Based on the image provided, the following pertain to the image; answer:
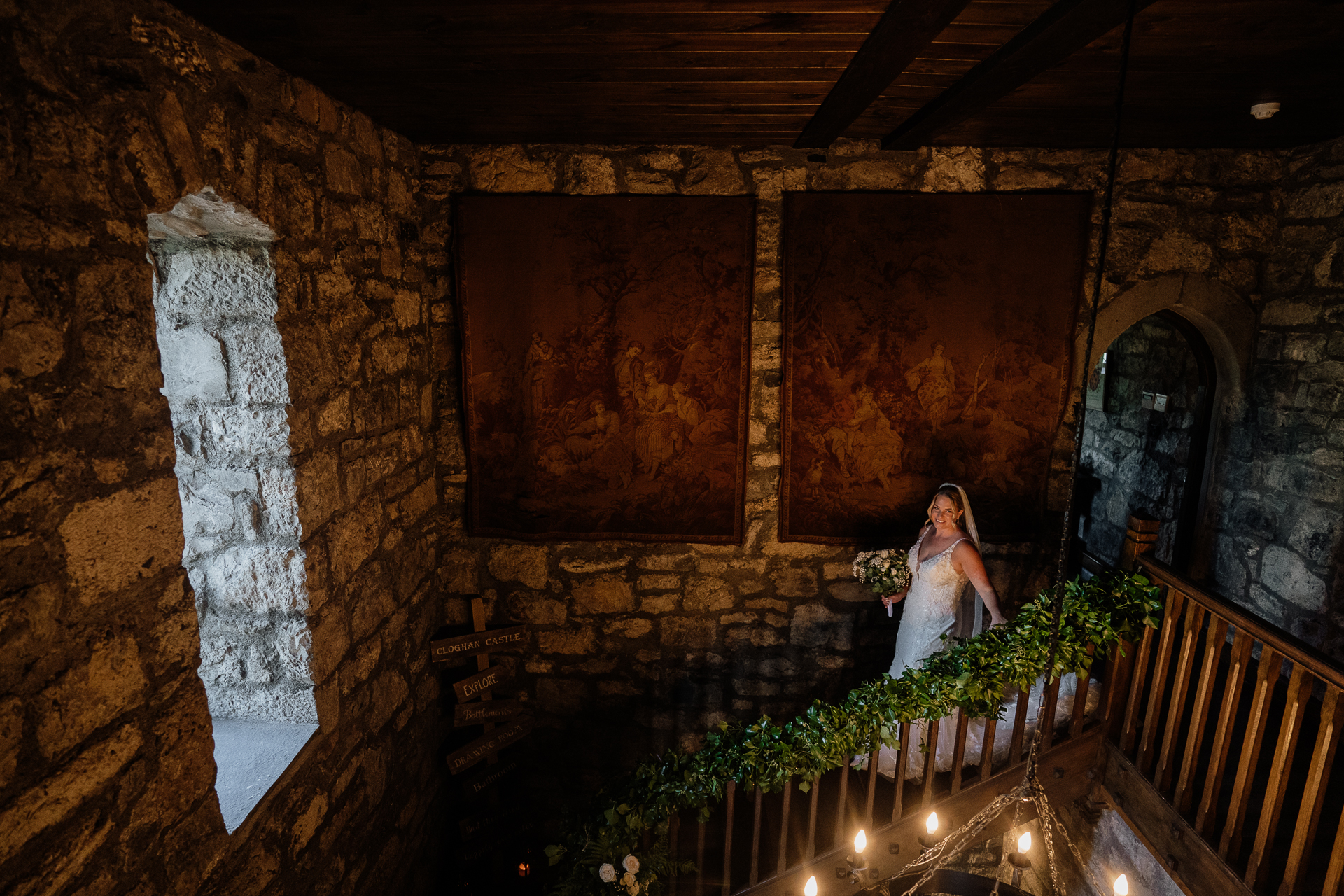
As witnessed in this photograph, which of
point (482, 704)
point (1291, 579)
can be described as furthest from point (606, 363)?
point (1291, 579)

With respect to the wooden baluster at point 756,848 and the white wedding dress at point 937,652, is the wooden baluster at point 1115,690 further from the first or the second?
the wooden baluster at point 756,848

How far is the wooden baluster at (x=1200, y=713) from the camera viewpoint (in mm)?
2789

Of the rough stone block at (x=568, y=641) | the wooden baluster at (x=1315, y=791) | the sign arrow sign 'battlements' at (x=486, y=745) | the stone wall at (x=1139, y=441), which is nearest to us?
the wooden baluster at (x=1315, y=791)

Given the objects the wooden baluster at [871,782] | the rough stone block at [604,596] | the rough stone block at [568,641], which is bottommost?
the wooden baluster at [871,782]

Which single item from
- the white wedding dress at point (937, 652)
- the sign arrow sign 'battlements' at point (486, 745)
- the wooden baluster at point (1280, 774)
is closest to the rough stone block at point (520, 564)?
the sign arrow sign 'battlements' at point (486, 745)

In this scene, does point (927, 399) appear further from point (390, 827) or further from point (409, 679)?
point (390, 827)

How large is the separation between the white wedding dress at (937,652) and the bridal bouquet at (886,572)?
0.32ft

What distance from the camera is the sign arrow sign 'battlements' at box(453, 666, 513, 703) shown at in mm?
3826

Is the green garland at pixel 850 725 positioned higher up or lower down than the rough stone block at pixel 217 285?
lower down

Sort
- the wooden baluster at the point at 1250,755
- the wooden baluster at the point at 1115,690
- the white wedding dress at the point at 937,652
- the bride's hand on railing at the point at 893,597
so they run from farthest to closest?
1. the bride's hand on railing at the point at 893,597
2. the white wedding dress at the point at 937,652
3. the wooden baluster at the point at 1115,690
4. the wooden baluster at the point at 1250,755

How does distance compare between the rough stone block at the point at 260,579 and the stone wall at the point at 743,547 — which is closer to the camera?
the rough stone block at the point at 260,579

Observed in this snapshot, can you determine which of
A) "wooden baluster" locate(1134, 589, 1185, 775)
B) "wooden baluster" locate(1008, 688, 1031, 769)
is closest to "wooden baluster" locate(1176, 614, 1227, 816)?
"wooden baluster" locate(1134, 589, 1185, 775)

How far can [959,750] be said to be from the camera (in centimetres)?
319

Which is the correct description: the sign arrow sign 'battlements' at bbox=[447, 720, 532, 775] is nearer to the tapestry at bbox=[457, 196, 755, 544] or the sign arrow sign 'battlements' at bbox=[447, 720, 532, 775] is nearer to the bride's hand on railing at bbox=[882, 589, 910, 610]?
the tapestry at bbox=[457, 196, 755, 544]
